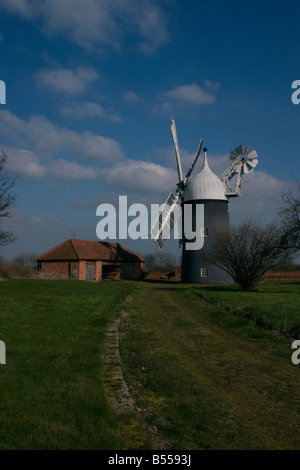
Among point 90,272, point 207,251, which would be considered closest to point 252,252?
point 207,251

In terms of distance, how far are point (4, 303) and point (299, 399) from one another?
13.0 metres

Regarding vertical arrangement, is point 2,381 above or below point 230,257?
below

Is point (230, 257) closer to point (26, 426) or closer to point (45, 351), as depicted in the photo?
point (45, 351)

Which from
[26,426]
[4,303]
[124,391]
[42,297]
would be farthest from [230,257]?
[26,426]

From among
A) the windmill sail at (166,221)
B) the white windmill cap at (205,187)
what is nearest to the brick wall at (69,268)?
the windmill sail at (166,221)

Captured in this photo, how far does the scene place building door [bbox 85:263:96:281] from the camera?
41844 millimetres

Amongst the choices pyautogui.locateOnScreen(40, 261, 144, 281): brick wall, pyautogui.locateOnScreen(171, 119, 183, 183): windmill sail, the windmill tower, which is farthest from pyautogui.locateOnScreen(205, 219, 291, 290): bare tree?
pyautogui.locateOnScreen(40, 261, 144, 281): brick wall

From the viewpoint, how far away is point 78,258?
40594 mm

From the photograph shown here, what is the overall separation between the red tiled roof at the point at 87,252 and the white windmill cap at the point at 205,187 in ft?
43.7

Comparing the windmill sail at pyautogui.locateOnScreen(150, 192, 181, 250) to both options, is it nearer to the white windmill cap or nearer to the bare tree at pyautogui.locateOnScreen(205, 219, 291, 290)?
the white windmill cap

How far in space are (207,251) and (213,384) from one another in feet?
95.6

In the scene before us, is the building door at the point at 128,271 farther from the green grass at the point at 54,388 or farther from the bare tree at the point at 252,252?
the green grass at the point at 54,388

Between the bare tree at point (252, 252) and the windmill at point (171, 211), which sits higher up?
the windmill at point (171, 211)

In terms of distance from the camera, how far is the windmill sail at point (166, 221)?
37.2 metres
